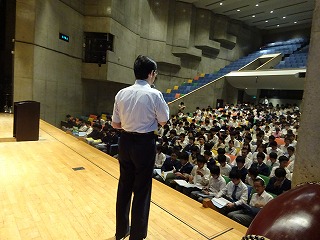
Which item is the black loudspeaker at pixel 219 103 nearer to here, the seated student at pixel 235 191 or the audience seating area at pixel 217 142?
the audience seating area at pixel 217 142

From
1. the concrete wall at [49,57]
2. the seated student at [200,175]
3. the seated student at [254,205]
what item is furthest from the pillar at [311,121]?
the concrete wall at [49,57]

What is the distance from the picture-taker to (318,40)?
1.41m

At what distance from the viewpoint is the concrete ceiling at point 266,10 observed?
1327 centimetres

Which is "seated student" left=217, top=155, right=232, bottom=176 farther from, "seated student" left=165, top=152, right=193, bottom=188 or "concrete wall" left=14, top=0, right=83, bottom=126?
"concrete wall" left=14, top=0, right=83, bottom=126

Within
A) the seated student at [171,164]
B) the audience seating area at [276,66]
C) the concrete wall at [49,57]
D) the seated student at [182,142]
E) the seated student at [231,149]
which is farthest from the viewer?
the audience seating area at [276,66]

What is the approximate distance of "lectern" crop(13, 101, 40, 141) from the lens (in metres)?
4.41

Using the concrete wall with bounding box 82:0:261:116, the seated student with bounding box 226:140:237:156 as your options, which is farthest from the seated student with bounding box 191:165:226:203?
the concrete wall with bounding box 82:0:261:116

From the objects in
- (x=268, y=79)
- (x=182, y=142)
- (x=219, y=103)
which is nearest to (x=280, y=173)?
(x=182, y=142)

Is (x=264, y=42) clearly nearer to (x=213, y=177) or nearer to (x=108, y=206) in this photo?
(x=213, y=177)

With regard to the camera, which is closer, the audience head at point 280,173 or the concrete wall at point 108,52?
the audience head at point 280,173

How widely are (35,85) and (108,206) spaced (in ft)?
23.7

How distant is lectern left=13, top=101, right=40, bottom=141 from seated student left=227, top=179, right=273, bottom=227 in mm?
3847

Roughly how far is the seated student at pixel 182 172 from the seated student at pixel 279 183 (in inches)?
51.7

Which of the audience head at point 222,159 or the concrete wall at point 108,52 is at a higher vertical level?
the concrete wall at point 108,52
